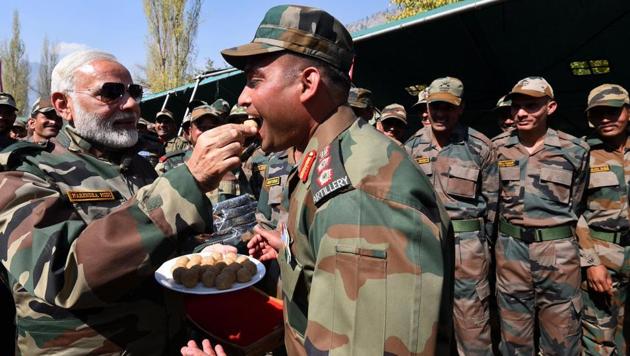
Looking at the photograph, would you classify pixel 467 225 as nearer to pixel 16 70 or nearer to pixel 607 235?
pixel 607 235

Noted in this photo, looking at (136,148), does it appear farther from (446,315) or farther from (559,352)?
(559,352)

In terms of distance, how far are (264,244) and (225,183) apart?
308 cm

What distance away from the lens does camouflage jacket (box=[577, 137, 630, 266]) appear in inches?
169

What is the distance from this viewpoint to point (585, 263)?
4.30 m

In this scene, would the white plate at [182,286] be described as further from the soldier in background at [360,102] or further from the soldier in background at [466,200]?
the soldier in background at [360,102]

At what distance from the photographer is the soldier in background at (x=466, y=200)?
4.50m

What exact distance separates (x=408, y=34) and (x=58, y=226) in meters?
6.15

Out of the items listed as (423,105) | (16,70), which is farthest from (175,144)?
(16,70)

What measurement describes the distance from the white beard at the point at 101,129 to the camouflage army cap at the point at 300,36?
93 cm

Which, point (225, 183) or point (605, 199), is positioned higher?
point (605, 199)

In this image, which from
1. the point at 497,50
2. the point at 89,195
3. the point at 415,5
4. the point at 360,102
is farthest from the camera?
the point at 415,5

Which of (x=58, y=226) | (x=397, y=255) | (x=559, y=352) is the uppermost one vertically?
(x=397, y=255)

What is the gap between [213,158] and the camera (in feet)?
4.98

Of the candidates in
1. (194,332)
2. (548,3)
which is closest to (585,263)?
→ (548,3)
